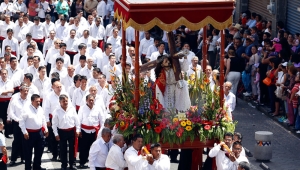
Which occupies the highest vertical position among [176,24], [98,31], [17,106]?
[98,31]

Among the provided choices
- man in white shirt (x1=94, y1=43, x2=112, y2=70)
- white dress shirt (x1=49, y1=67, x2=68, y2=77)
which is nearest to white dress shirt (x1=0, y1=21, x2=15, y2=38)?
man in white shirt (x1=94, y1=43, x2=112, y2=70)

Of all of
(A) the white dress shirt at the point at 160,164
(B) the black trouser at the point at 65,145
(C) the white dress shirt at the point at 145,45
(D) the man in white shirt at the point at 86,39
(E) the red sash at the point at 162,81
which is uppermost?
(D) the man in white shirt at the point at 86,39

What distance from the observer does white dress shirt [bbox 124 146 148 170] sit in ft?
49.1

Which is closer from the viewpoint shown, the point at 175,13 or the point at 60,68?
the point at 175,13

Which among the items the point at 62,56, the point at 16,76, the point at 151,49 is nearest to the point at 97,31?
the point at 151,49

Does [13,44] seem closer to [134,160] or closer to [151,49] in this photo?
[151,49]

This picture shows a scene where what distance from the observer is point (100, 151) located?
16281 millimetres

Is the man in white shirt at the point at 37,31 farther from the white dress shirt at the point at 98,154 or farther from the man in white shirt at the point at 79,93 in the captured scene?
the white dress shirt at the point at 98,154

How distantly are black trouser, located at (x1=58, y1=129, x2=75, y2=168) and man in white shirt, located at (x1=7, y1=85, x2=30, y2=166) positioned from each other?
35.4 inches

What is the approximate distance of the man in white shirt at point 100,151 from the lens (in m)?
16.3

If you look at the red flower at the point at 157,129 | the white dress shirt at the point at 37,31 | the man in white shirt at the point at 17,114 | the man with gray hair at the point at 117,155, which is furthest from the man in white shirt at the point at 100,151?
the white dress shirt at the point at 37,31

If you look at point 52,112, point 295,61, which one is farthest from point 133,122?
point 295,61

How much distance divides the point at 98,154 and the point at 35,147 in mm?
2221

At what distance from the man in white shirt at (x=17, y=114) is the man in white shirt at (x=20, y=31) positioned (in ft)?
26.8
